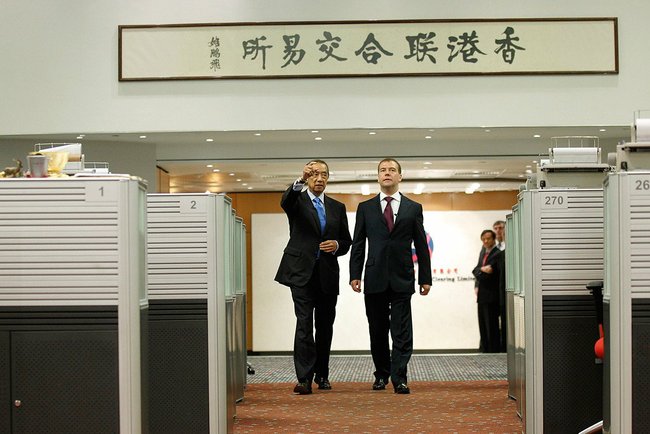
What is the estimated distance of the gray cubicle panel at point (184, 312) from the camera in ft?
17.8

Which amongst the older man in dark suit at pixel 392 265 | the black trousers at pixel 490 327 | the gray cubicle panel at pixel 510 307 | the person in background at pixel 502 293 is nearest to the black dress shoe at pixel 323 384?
the older man in dark suit at pixel 392 265

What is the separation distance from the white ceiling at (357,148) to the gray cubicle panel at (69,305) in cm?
730

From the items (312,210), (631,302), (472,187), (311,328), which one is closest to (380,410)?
(311,328)

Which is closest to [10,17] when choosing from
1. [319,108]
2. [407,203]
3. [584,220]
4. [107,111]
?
[107,111]

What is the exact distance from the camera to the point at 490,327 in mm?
13086

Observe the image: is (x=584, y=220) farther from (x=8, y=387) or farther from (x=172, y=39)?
(x=172, y=39)

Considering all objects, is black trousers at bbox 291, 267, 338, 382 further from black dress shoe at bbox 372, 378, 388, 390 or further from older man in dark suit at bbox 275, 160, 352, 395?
black dress shoe at bbox 372, 378, 388, 390

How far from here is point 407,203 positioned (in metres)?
8.03

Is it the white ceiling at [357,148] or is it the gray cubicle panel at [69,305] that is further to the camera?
the white ceiling at [357,148]

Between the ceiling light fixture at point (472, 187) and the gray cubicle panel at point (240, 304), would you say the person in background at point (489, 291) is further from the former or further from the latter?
the gray cubicle panel at point (240, 304)

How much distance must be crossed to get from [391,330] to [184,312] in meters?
2.80

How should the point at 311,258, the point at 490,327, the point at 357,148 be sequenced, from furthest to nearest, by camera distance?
the point at 490,327, the point at 357,148, the point at 311,258

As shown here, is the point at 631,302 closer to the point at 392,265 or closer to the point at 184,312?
the point at 184,312

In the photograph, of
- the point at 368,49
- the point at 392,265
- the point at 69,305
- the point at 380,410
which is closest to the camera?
the point at 69,305
